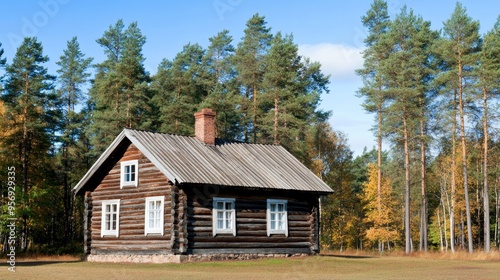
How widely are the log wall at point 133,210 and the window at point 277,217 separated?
5576mm

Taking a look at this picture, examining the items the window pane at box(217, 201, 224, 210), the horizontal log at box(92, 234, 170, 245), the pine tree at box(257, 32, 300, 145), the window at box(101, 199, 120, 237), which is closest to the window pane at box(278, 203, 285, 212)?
the window pane at box(217, 201, 224, 210)

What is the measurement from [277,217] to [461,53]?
72.9 ft

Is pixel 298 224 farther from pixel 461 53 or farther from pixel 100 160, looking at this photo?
pixel 461 53

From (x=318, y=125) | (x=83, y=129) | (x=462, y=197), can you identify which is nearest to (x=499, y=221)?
(x=462, y=197)

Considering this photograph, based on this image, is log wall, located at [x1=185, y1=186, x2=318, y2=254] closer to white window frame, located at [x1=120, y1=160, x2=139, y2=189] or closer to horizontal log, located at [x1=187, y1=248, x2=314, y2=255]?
horizontal log, located at [x1=187, y1=248, x2=314, y2=255]

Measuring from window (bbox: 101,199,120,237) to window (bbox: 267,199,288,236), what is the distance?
25.9 ft

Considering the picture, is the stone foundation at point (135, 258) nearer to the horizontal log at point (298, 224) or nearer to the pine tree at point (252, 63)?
the horizontal log at point (298, 224)

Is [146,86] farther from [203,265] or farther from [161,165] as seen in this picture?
[203,265]

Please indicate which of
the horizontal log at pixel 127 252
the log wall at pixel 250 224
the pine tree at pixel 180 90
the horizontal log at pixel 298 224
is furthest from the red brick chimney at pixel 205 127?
the pine tree at pixel 180 90

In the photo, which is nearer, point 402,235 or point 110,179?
point 110,179

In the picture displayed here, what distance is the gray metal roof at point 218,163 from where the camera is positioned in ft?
102

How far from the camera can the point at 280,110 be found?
172 feet

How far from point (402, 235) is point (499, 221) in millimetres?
12208

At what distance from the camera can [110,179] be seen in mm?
34812
